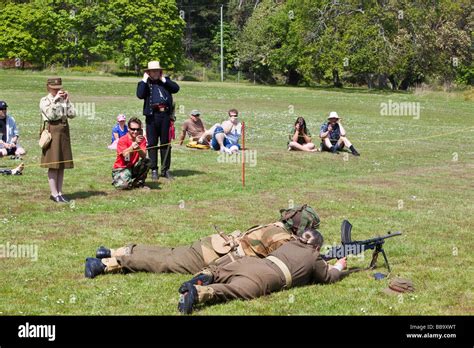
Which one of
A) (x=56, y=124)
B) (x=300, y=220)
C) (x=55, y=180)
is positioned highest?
(x=56, y=124)

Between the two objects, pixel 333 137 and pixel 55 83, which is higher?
pixel 55 83

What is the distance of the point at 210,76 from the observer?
8731 centimetres

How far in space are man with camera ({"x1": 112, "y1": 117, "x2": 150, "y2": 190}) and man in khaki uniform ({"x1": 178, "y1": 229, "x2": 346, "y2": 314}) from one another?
6290 millimetres

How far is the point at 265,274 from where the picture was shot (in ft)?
23.2

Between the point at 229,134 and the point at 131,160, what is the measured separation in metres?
6.64

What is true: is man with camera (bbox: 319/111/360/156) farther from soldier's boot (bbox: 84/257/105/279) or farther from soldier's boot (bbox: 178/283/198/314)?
soldier's boot (bbox: 178/283/198/314)

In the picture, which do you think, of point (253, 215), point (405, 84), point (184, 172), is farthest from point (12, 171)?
point (405, 84)

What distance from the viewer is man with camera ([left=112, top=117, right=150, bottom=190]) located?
13076mm

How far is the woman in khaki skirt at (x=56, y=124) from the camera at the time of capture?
38.2 ft

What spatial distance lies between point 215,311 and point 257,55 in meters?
74.5

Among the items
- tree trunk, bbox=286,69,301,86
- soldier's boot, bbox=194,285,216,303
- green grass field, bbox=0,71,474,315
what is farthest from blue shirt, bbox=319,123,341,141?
tree trunk, bbox=286,69,301,86

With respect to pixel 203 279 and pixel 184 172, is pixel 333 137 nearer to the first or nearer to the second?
pixel 184 172

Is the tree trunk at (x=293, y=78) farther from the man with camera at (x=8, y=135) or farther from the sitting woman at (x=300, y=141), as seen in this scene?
the man with camera at (x=8, y=135)

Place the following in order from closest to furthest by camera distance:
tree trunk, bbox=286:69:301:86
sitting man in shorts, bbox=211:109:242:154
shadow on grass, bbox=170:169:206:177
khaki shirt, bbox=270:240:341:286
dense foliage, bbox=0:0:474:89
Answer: khaki shirt, bbox=270:240:341:286, shadow on grass, bbox=170:169:206:177, sitting man in shorts, bbox=211:109:242:154, dense foliage, bbox=0:0:474:89, tree trunk, bbox=286:69:301:86
